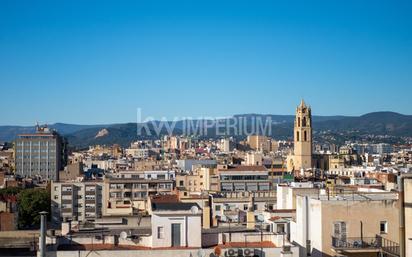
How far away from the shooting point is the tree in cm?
7688

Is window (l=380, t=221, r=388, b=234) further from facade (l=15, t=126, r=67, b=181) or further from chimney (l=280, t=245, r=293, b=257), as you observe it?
facade (l=15, t=126, r=67, b=181)

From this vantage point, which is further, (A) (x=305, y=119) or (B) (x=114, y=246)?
(A) (x=305, y=119)

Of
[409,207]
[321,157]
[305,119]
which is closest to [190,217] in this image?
[409,207]

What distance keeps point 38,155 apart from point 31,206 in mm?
84479

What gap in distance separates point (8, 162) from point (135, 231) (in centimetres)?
16419

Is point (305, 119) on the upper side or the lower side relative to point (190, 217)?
upper

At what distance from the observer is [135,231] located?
2964cm

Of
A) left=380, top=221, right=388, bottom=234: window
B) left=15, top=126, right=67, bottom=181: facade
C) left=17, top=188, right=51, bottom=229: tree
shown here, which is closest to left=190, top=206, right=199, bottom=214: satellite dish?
left=380, top=221, right=388, bottom=234: window

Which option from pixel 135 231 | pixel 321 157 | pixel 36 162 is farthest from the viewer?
pixel 36 162

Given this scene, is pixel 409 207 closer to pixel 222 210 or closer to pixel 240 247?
pixel 240 247

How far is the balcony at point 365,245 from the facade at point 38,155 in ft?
469

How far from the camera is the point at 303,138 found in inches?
5172

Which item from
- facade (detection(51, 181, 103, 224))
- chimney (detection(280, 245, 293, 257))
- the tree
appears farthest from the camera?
facade (detection(51, 181, 103, 224))

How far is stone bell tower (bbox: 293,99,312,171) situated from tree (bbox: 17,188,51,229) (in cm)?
5465
